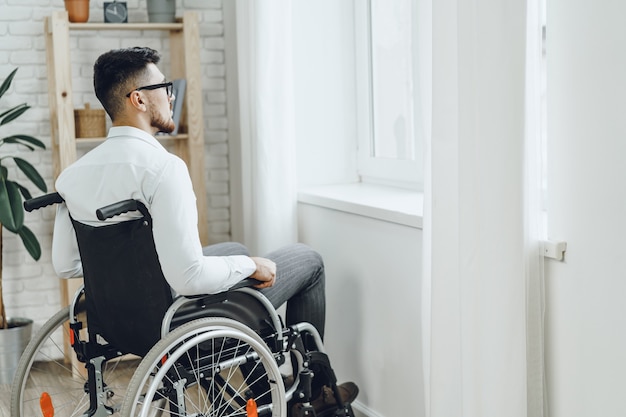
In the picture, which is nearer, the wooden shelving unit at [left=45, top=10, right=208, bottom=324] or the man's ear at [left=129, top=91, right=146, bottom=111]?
the man's ear at [left=129, top=91, right=146, bottom=111]

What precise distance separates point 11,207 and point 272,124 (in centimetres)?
117

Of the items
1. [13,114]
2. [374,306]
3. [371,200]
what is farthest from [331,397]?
[13,114]

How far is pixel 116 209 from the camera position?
2.09m

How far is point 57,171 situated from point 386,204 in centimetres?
169

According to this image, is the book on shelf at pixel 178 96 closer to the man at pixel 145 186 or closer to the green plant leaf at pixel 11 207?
the green plant leaf at pixel 11 207

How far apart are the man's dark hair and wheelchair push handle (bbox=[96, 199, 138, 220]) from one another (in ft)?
1.21

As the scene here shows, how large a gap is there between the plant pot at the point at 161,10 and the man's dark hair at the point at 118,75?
1.46 metres

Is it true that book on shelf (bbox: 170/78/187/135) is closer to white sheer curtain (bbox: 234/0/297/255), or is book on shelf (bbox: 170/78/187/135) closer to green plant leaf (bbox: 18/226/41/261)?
white sheer curtain (bbox: 234/0/297/255)

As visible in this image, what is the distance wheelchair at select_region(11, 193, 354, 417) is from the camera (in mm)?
2158

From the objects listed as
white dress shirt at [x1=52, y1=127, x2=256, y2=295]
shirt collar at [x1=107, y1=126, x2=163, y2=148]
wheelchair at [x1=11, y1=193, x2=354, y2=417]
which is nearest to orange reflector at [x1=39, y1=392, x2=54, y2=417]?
wheelchair at [x1=11, y1=193, x2=354, y2=417]

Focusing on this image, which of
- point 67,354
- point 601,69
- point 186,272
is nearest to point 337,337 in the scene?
point 186,272

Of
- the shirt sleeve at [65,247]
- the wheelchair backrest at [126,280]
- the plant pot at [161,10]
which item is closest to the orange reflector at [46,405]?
the wheelchair backrest at [126,280]

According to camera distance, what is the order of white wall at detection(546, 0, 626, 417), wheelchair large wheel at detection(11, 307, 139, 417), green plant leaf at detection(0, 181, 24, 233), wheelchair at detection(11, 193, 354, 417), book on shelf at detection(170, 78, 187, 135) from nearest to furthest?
1. white wall at detection(546, 0, 626, 417)
2. wheelchair at detection(11, 193, 354, 417)
3. wheelchair large wheel at detection(11, 307, 139, 417)
4. green plant leaf at detection(0, 181, 24, 233)
5. book on shelf at detection(170, 78, 187, 135)

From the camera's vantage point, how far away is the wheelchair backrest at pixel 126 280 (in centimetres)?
220
